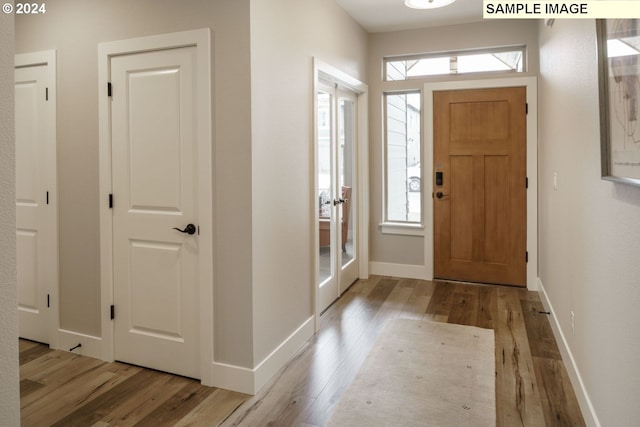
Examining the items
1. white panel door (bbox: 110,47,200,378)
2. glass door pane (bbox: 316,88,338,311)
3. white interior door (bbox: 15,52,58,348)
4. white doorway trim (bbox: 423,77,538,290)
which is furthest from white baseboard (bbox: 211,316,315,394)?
white doorway trim (bbox: 423,77,538,290)

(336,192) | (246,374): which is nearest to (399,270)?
(336,192)

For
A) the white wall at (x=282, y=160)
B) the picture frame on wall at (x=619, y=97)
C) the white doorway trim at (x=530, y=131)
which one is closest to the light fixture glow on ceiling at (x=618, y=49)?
the picture frame on wall at (x=619, y=97)

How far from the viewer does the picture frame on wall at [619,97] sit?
1.34 metres

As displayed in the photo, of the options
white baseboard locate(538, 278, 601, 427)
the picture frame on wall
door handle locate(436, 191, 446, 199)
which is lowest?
white baseboard locate(538, 278, 601, 427)

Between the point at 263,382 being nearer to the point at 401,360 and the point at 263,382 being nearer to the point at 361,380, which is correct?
the point at 361,380

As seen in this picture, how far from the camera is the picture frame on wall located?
1.34 metres

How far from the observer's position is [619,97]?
1.50m

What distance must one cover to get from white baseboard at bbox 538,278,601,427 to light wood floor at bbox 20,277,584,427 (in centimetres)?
5

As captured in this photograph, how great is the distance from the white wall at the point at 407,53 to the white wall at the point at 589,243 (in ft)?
2.96

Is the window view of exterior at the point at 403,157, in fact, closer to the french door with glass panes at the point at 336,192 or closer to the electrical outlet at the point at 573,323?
the french door with glass panes at the point at 336,192

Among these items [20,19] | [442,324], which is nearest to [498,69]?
[442,324]

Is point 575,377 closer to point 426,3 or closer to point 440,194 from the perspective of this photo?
point 440,194

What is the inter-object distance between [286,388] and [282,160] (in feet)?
4.48

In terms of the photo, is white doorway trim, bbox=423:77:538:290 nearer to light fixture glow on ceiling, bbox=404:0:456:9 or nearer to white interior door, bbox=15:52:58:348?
light fixture glow on ceiling, bbox=404:0:456:9
